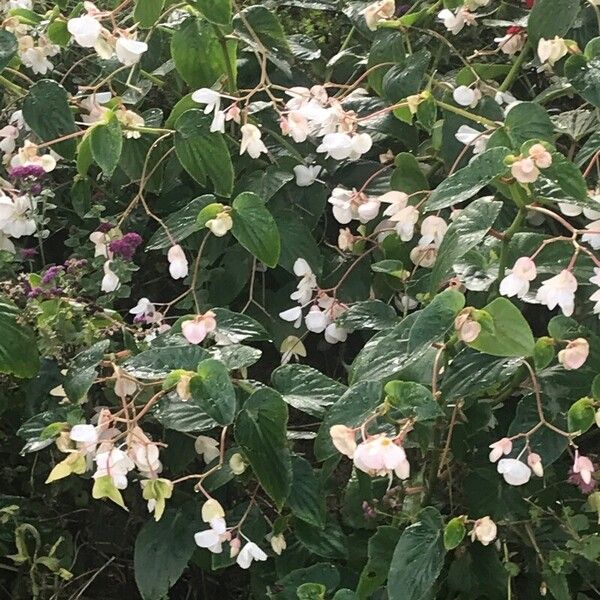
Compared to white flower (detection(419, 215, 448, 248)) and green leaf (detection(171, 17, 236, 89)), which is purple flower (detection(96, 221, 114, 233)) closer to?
green leaf (detection(171, 17, 236, 89))

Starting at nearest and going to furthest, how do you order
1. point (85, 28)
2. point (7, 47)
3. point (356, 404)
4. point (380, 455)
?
point (380, 455) → point (356, 404) → point (85, 28) → point (7, 47)

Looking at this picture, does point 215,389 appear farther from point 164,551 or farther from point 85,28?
point 85,28

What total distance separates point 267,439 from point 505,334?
0.85 ft

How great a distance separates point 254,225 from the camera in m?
0.82

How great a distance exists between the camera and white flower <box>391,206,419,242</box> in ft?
2.65

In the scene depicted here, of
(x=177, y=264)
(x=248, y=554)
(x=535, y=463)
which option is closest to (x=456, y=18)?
(x=177, y=264)

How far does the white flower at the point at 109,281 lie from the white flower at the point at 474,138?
422 millimetres

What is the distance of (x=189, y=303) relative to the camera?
3.18 ft

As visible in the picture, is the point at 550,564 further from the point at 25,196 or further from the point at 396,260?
the point at 25,196

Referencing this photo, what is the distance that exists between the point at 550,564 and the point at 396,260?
360 millimetres

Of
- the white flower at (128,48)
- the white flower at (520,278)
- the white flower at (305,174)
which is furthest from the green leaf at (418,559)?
the white flower at (128,48)

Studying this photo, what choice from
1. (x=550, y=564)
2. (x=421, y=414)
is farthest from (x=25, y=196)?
(x=550, y=564)

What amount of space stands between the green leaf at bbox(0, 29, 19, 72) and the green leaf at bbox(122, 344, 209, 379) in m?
0.39

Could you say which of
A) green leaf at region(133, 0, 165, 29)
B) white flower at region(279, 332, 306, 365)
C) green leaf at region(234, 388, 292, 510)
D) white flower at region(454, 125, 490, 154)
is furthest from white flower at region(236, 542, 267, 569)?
green leaf at region(133, 0, 165, 29)
